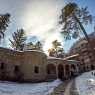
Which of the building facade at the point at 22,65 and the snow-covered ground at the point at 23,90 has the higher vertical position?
the building facade at the point at 22,65

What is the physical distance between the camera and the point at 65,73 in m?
42.9

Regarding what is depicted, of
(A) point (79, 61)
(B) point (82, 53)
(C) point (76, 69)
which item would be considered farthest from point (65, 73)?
(B) point (82, 53)

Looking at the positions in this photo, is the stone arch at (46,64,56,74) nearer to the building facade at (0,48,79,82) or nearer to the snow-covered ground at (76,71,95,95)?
the building facade at (0,48,79,82)

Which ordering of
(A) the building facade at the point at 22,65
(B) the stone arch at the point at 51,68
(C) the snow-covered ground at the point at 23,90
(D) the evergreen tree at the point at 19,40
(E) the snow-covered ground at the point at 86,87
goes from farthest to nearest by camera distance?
1. (D) the evergreen tree at the point at 19,40
2. (B) the stone arch at the point at 51,68
3. (A) the building facade at the point at 22,65
4. (C) the snow-covered ground at the point at 23,90
5. (E) the snow-covered ground at the point at 86,87

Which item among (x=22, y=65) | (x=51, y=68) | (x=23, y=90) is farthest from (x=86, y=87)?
(x=51, y=68)

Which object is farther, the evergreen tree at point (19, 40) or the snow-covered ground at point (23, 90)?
the evergreen tree at point (19, 40)

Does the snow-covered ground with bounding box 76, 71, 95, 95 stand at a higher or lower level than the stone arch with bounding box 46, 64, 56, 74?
lower

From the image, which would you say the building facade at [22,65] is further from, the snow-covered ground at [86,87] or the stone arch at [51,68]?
the snow-covered ground at [86,87]

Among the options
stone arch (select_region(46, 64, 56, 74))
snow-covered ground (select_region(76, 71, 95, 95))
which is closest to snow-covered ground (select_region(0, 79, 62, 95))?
snow-covered ground (select_region(76, 71, 95, 95))

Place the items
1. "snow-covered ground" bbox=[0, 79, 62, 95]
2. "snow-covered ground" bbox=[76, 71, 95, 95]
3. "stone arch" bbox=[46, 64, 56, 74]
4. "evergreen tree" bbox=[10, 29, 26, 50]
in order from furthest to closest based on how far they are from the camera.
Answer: "evergreen tree" bbox=[10, 29, 26, 50], "stone arch" bbox=[46, 64, 56, 74], "snow-covered ground" bbox=[0, 79, 62, 95], "snow-covered ground" bbox=[76, 71, 95, 95]

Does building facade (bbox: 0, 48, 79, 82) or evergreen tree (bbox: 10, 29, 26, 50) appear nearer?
building facade (bbox: 0, 48, 79, 82)

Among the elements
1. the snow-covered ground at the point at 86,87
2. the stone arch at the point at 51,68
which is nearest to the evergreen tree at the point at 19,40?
the stone arch at the point at 51,68

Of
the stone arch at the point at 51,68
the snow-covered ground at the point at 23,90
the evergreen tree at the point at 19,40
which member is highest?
the evergreen tree at the point at 19,40

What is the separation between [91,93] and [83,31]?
47.7 ft
